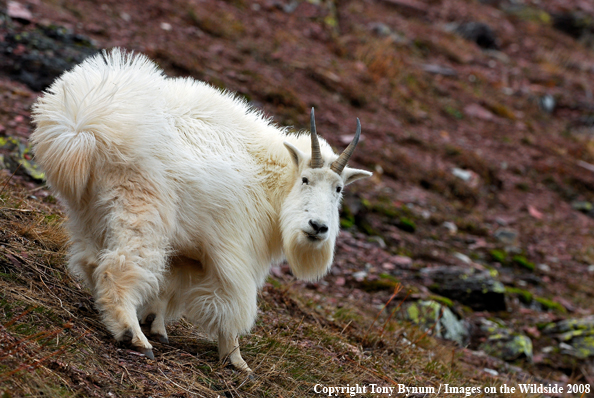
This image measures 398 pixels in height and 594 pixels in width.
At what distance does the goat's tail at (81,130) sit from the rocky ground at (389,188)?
0.87 metres

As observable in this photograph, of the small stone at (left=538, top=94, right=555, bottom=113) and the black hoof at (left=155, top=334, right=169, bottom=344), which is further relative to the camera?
the small stone at (left=538, top=94, right=555, bottom=113)

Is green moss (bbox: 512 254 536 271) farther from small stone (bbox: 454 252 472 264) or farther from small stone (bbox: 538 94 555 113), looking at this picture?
small stone (bbox: 538 94 555 113)

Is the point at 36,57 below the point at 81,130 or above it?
below

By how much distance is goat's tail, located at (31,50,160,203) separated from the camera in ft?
13.0

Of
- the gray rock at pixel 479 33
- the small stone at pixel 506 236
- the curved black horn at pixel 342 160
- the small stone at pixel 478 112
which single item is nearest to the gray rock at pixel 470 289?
the small stone at pixel 506 236

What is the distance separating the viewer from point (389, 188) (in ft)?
36.0

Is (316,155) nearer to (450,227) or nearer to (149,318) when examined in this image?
(149,318)

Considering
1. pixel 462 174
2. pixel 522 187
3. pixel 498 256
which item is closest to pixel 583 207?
pixel 522 187

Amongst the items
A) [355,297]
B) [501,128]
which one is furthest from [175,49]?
[501,128]

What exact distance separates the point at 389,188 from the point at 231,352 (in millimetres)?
7004

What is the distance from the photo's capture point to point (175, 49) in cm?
1097

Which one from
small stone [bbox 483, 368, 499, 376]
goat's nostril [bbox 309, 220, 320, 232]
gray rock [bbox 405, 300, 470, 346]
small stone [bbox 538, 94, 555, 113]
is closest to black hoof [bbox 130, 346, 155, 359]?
goat's nostril [bbox 309, 220, 320, 232]

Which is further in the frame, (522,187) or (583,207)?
(583,207)

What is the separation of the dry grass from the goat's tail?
830 millimetres
